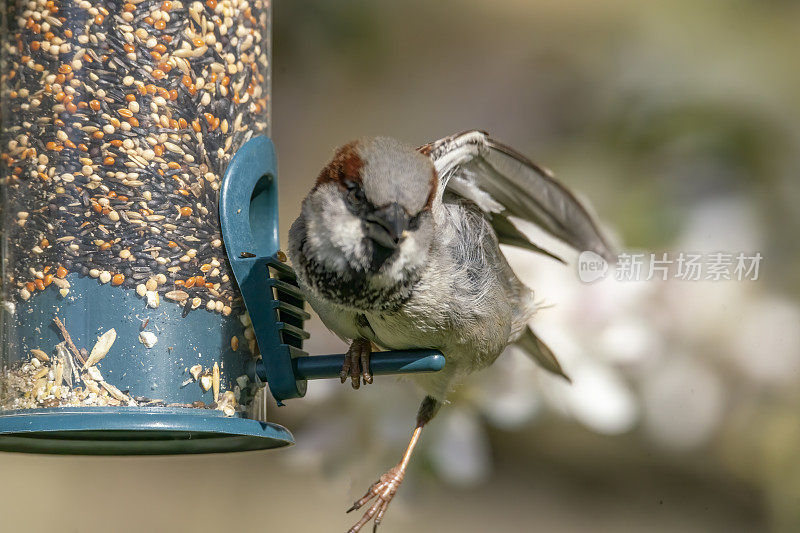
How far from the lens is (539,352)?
3.54 m

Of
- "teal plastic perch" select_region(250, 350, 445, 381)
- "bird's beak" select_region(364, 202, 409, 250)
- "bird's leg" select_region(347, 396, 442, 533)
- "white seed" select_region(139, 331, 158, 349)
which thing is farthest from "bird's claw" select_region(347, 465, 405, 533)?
"bird's beak" select_region(364, 202, 409, 250)

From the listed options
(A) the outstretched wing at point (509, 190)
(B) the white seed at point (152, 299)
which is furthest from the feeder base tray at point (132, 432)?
(A) the outstretched wing at point (509, 190)

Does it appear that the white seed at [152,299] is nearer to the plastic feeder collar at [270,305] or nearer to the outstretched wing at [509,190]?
the plastic feeder collar at [270,305]

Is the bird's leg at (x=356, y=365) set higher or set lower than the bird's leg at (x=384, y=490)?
higher

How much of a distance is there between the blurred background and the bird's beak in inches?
25.9

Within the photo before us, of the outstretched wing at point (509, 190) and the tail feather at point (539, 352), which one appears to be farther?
the tail feather at point (539, 352)

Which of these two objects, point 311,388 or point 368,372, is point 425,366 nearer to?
point 368,372

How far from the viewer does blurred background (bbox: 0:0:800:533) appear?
3.57m

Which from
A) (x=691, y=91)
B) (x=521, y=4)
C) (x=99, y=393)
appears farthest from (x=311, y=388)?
(x=521, y=4)

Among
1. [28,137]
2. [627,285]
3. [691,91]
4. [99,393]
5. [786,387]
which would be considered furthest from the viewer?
[691,91]

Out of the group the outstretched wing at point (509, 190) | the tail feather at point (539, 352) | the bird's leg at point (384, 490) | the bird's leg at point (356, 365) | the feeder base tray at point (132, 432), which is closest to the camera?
the feeder base tray at point (132, 432)

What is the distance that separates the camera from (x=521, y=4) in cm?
531

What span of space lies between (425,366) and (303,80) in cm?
296

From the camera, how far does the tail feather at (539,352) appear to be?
351cm
